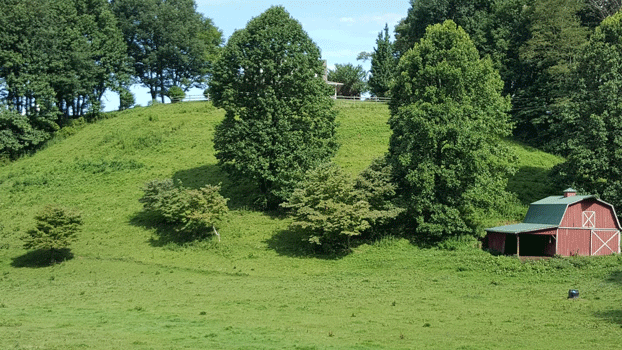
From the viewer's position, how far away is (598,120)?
1740 inches

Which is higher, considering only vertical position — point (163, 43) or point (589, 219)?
point (163, 43)

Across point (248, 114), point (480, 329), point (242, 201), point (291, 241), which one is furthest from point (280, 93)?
point (480, 329)

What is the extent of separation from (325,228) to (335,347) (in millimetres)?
18998

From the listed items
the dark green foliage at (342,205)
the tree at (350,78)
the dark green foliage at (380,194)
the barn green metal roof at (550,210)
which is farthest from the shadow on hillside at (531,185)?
the tree at (350,78)

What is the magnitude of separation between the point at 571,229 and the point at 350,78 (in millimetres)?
57706

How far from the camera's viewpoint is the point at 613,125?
4419 cm

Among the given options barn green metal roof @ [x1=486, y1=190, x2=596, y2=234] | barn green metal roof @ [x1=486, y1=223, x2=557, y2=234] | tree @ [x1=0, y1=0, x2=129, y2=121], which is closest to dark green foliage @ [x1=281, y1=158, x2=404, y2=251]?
barn green metal roof @ [x1=486, y1=223, x2=557, y2=234]

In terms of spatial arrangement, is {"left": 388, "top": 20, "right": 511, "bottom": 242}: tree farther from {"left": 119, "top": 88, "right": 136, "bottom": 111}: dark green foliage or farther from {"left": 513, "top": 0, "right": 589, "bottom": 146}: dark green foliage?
{"left": 119, "top": 88, "right": 136, "bottom": 111}: dark green foliage

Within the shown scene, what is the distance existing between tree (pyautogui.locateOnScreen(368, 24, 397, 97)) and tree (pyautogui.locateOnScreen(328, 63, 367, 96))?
3783 millimetres

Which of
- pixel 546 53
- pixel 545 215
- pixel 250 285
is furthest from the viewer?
pixel 546 53

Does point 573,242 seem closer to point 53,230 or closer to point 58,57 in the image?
point 53,230

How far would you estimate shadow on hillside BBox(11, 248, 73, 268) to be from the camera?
41438 mm

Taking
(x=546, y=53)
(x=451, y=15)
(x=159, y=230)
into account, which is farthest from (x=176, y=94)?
(x=546, y=53)

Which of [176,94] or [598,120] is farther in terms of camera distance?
[176,94]
